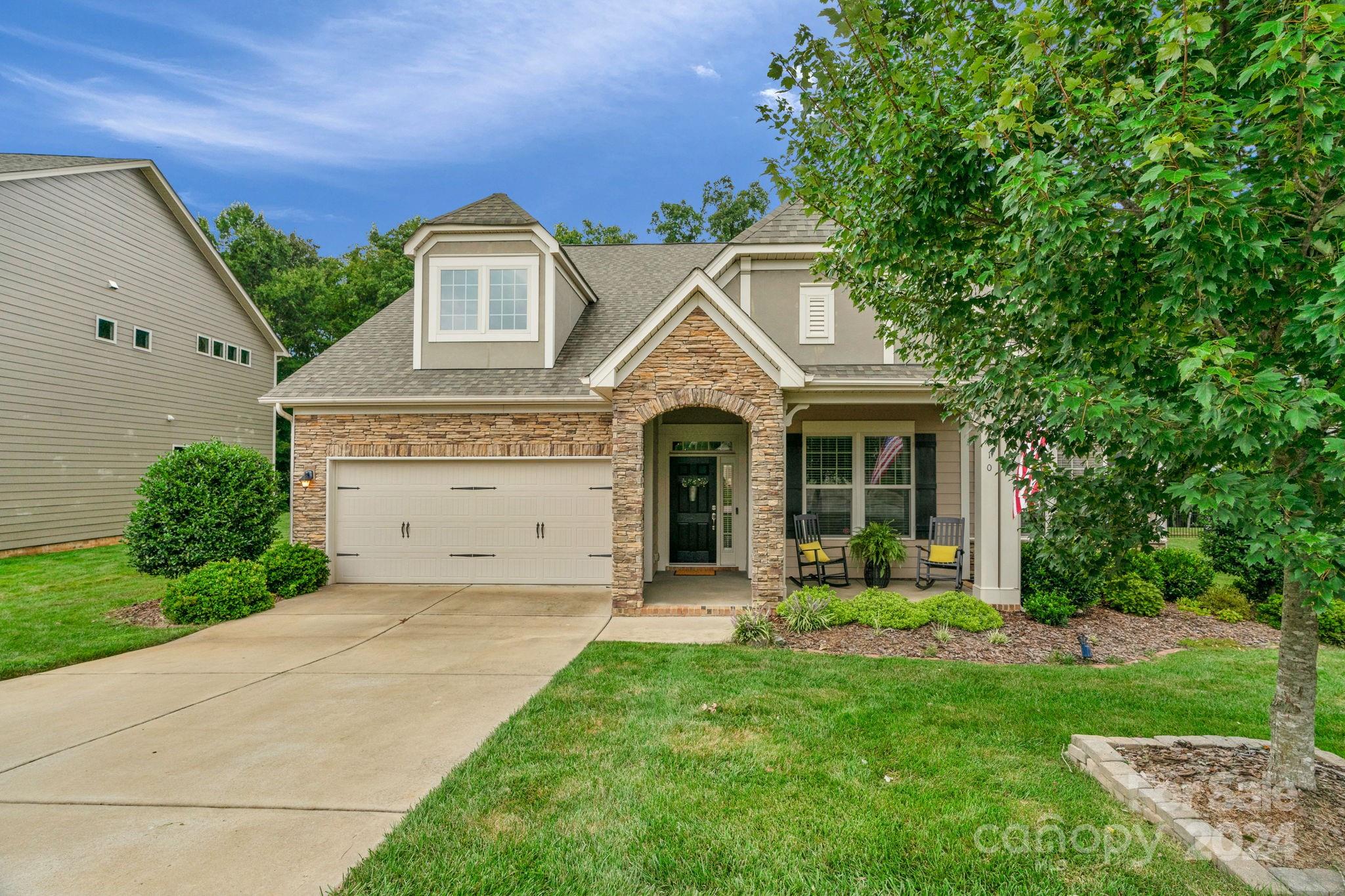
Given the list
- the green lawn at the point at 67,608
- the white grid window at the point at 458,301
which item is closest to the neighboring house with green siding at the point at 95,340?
the green lawn at the point at 67,608

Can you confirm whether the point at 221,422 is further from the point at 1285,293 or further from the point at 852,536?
the point at 1285,293

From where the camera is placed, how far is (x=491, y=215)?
413 inches

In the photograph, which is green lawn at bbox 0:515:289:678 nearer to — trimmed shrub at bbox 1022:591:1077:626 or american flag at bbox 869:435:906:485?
american flag at bbox 869:435:906:485

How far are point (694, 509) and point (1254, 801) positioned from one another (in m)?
8.16

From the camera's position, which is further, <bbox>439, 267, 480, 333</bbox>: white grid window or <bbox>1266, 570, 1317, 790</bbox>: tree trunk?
<bbox>439, 267, 480, 333</bbox>: white grid window

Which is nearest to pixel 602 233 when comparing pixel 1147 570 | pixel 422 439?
pixel 422 439

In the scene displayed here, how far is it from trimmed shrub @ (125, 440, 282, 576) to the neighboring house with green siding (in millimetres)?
5659

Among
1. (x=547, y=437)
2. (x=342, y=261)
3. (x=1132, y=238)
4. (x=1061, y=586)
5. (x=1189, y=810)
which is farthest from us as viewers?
(x=342, y=261)

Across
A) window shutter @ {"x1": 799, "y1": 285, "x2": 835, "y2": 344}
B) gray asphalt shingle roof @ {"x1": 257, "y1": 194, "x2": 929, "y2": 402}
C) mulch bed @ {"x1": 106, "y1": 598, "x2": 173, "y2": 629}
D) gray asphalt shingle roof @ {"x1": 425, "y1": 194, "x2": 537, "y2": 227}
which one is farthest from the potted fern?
mulch bed @ {"x1": 106, "y1": 598, "x2": 173, "y2": 629}

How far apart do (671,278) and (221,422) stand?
13391 mm

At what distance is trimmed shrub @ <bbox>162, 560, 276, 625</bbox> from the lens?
307 inches

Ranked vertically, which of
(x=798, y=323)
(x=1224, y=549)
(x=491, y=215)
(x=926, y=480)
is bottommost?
(x=1224, y=549)

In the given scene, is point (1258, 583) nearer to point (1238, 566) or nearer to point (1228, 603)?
point (1238, 566)

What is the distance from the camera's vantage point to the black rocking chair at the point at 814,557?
9641 millimetres
